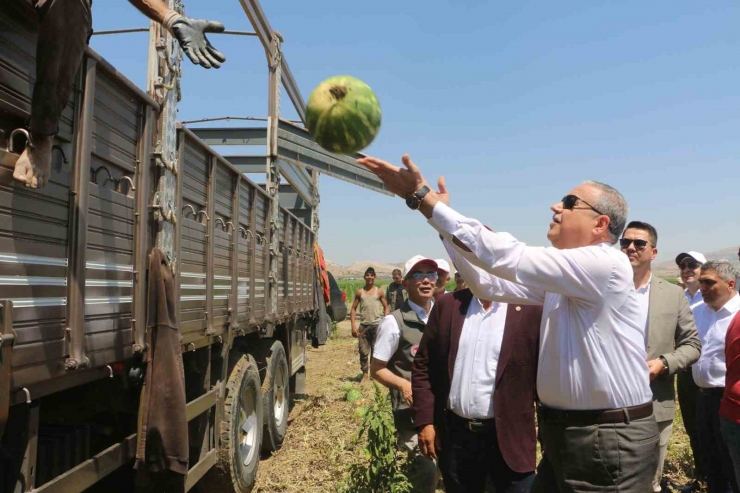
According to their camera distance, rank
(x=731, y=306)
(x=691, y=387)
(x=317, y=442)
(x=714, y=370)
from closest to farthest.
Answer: (x=714, y=370), (x=731, y=306), (x=691, y=387), (x=317, y=442)

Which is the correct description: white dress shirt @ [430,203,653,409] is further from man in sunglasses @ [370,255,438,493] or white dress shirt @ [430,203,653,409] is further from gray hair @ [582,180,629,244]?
man in sunglasses @ [370,255,438,493]

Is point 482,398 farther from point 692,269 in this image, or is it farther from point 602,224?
point 692,269

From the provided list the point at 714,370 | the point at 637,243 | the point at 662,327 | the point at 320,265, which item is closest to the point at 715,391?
the point at 714,370

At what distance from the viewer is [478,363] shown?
3.48 meters

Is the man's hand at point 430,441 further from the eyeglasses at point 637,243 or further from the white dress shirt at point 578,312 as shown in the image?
the eyeglasses at point 637,243

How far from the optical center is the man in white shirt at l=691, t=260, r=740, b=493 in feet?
16.7

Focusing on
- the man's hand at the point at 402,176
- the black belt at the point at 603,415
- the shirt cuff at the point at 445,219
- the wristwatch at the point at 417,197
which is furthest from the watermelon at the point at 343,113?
the black belt at the point at 603,415

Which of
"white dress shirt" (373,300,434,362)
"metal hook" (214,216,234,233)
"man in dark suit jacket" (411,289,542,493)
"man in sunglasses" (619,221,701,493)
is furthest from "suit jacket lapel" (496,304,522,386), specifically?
"metal hook" (214,216,234,233)

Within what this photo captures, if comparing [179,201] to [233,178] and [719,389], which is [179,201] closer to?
[233,178]

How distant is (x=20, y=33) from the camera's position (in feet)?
7.09

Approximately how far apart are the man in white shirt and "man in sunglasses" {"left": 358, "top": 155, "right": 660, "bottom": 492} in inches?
116

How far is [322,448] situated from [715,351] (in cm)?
423

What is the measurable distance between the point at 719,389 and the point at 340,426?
14.9ft

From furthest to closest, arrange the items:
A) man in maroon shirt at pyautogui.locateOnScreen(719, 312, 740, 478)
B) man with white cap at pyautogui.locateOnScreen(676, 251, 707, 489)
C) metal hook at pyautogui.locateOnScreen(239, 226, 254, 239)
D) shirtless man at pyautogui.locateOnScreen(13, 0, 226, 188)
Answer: man with white cap at pyautogui.locateOnScreen(676, 251, 707, 489) → metal hook at pyautogui.locateOnScreen(239, 226, 254, 239) → man in maroon shirt at pyautogui.locateOnScreen(719, 312, 740, 478) → shirtless man at pyautogui.locateOnScreen(13, 0, 226, 188)
